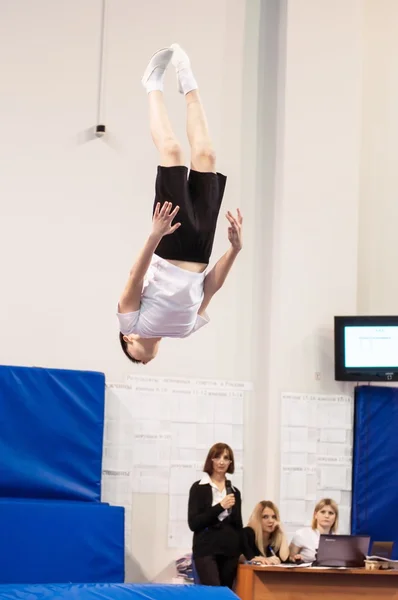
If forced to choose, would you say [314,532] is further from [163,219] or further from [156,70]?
[156,70]

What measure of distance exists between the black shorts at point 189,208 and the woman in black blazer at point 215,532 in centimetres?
244

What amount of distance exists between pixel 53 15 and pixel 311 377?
3489 millimetres

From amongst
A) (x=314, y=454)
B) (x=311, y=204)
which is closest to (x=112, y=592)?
(x=314, y=454)

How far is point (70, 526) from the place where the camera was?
20.0 ft

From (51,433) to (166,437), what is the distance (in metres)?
0.99

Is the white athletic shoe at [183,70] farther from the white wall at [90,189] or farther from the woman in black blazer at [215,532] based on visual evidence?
the white wall at [90,189]

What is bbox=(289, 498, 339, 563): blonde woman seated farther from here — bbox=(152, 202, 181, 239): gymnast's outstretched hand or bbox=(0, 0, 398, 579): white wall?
bbox=(152, 202, 181, 239): gymnast's outstretched hand

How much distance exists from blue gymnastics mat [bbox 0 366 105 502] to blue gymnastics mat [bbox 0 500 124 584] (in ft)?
0.87

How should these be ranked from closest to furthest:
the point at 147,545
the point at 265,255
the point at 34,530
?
the point at 34,530 < the point at 147,545 < the point at 265,255

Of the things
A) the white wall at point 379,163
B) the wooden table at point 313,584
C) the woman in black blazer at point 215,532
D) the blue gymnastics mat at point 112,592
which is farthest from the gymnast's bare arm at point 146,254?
the white wall at point 379,163

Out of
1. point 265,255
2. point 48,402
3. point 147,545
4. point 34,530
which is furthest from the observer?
point 265,255

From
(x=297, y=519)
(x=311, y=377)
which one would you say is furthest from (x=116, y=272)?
(x=297, y=519)

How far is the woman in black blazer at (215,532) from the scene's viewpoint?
19.8 ft

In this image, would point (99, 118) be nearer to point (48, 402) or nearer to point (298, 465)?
point (48, 402)
